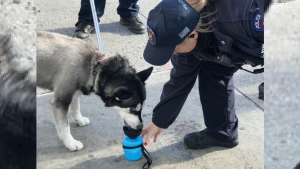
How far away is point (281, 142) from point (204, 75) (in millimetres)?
2076

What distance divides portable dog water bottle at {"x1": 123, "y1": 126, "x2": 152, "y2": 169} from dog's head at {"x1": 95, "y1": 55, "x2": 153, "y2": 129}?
90 millimetres

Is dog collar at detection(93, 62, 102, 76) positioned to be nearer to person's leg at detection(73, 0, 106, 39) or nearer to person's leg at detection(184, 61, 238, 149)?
person's leg at detection(184, 61, 238, 149)

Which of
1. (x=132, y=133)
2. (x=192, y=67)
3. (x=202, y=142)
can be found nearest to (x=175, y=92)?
(x=192, y=67)

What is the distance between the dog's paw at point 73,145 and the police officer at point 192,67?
623 mm

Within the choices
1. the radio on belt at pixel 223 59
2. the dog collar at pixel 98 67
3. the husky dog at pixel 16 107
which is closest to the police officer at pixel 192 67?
the radio on belt at pixel 223 59

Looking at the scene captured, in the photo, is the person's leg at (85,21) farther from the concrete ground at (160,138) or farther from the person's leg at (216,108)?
the person's leg at (216,108)

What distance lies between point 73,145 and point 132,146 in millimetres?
595

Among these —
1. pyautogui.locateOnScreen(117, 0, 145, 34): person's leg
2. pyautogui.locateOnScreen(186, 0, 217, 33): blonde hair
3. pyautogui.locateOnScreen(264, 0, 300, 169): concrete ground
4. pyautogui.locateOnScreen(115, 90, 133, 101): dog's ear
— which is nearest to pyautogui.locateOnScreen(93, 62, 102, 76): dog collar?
pyautogui.locateOnScreen(115, 90, 133, 101): dog's ear

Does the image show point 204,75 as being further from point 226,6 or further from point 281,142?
point 281,142

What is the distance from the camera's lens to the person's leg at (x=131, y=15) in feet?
16.8

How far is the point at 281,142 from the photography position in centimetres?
78

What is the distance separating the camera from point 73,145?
3.01 metres

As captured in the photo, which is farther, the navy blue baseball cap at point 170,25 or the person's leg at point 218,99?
the person's leg at point 218,99

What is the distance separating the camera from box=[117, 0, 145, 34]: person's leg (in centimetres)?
513
